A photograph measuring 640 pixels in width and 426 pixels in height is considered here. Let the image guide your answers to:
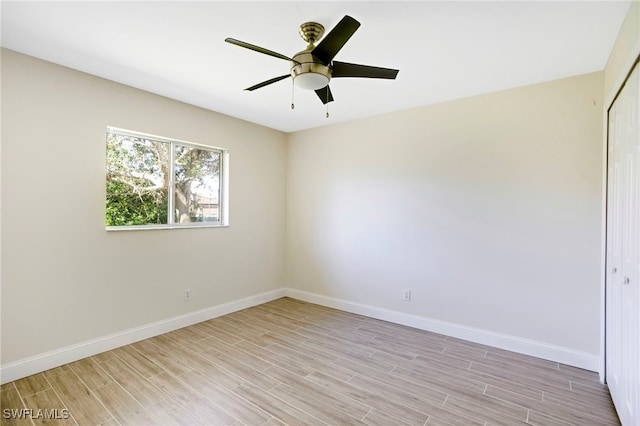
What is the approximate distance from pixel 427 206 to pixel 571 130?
1.42m

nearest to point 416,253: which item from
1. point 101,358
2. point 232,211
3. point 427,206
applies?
point 427,206

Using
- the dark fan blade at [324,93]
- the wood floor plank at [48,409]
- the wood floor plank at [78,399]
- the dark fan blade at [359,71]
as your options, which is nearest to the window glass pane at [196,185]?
the wood floor plank at [78,399]

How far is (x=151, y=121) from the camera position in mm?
3176

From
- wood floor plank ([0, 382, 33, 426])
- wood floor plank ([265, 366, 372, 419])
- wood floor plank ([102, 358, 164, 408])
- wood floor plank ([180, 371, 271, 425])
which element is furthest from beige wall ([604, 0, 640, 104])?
wood floor plank ([0, 382, 33, 426])

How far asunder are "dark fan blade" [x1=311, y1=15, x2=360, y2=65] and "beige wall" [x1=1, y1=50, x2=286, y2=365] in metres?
2.24

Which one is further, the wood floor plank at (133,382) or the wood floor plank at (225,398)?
the wood floor plank at (133,382)

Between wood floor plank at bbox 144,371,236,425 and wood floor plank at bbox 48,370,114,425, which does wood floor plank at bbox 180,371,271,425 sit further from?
wood floor plank at bbox 48,370,114,425

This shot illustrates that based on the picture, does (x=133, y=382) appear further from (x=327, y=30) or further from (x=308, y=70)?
(x=327, y=30)

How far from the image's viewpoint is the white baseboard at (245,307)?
2457 mm

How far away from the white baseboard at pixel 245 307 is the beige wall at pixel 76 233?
2.6 inches

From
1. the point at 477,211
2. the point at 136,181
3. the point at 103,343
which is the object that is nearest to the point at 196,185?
the point at 136,181

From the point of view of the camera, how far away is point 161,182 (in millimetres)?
3373

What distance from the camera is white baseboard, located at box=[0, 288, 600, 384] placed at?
246cm

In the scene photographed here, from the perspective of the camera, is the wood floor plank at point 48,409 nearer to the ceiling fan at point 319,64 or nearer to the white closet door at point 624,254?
the ceiling fan at point 319,64
